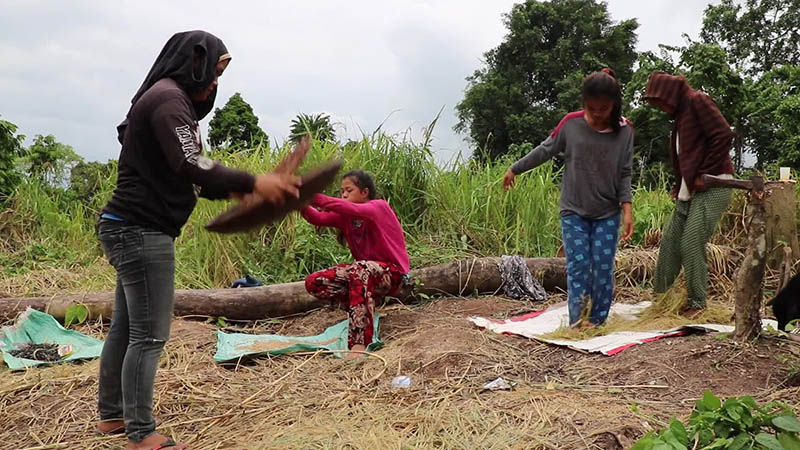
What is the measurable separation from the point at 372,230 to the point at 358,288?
1.35 ft

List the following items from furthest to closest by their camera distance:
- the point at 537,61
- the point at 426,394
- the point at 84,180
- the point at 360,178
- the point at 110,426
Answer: the point at 537,61 < the point at 84,180 < the point at 360,178 < the point at 426,394 < the point at 110,426

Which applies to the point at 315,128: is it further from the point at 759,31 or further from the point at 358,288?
the point at 759,31

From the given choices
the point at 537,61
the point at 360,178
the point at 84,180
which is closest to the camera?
the point at 360,178

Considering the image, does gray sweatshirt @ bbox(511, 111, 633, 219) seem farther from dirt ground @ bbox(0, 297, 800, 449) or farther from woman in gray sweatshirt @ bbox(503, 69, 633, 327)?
dirt ground @ bbox(0, 297, 800, 449)

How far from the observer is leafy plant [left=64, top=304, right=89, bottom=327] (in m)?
4.70

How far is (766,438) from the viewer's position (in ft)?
6.39

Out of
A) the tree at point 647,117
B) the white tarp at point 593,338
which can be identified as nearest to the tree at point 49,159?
the white tarp at point 593,338

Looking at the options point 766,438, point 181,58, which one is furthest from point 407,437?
point 181,58

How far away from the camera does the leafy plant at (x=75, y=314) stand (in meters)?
4.70

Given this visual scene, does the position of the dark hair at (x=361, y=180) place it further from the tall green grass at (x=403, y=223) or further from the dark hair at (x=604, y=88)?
the tall green grass at (x=403, y=223)

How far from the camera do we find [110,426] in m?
2.76

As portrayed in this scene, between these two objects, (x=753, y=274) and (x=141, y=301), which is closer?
(x=141, y=301)

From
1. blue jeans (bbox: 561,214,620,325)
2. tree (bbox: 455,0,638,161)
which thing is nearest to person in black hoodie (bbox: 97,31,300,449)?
blue jeans (bbox: 561,214,620,325)

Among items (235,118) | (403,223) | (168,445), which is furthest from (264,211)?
(235,118)
